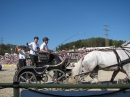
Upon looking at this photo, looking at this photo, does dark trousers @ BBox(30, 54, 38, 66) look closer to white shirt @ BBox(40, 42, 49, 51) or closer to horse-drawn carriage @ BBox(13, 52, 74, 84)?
horse-drawn carriage @ BBox(13, 52, 74, 84)

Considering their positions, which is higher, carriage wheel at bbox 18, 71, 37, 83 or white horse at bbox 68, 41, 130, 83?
white horse at bbox 68, 41, 130, 83

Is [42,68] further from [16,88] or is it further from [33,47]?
[16,88]

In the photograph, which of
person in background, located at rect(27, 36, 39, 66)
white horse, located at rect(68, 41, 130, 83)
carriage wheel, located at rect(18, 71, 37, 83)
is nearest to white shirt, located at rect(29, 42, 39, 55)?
person in background, located at rect(27, 36, 39, 66)

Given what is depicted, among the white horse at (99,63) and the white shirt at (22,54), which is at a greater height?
the white shirt at (22,54)

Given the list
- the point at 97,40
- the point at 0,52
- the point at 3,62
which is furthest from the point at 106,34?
the point at 3,62

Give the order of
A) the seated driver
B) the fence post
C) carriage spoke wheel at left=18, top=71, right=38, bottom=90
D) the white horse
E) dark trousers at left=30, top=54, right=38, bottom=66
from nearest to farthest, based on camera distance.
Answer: the fence post → the white horse → carriage spoke wheel at left=18, top=71, right=38, bottom=90 → the seated driver → dark trousers at left=30, top=54, right=38, bottom=66

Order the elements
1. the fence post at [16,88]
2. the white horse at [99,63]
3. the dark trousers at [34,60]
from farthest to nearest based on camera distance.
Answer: the dark trousers at [34,60] < the white horse at [99,63] < the fence post at [16,88]

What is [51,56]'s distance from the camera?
7344 mm

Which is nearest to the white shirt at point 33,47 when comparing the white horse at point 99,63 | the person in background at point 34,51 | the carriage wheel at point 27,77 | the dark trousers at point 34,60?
the person in background at point 34,51

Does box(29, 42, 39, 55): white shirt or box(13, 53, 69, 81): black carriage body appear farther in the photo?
box(29, 42, 39, 55): white shirt

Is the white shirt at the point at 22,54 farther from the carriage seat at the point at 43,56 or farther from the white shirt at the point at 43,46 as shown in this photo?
the white shirt at the point at 43,46

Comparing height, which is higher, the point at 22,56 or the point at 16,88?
the point at 22,56

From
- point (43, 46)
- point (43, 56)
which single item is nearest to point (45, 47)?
point (43, 46)

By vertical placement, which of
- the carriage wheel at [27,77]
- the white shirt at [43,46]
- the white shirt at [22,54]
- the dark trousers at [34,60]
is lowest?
the carriage wheel at [27,77]
